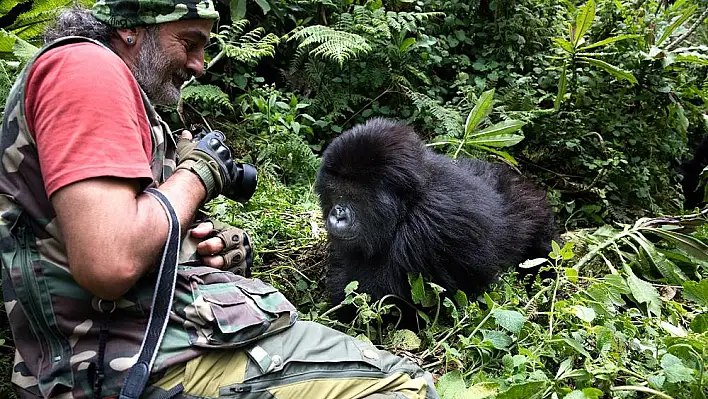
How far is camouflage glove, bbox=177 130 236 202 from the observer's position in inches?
69.6

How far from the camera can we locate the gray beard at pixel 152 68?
1.80 meters

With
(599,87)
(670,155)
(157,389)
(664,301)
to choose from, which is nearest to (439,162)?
(664,301)

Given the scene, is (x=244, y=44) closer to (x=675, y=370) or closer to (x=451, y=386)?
(x=451, y=386)

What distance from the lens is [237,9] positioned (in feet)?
14.0

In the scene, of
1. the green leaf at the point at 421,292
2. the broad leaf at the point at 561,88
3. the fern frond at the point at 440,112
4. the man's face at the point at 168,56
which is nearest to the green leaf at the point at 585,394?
the green leaf at the point at 421,292

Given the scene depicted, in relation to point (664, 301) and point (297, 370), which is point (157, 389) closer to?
point (297, 370)

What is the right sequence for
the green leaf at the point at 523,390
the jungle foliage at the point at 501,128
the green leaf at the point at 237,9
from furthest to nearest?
1. the green leaf at the point at 237,9
2. the jungle foliage at the point at 501,128
3. the green leaf at the point at 523,390

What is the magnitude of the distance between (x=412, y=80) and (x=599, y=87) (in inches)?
55.0

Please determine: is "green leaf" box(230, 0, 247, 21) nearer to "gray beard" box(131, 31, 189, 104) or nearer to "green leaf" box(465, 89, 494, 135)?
"green leaf" box(465, 89, 494, 135)

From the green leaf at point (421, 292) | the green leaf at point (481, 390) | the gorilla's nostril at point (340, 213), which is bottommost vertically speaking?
the green leaf at point (421, 292)

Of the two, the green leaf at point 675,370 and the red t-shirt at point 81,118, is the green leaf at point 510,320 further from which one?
the red t-shirt at point 81,118

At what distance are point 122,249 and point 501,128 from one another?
109 inches

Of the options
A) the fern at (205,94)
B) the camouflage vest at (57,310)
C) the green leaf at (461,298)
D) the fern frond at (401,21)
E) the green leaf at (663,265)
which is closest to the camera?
the camouflage vest at (57,310)

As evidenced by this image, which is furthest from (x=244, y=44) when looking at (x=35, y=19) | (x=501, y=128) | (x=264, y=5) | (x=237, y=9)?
(x=501, y=128)
